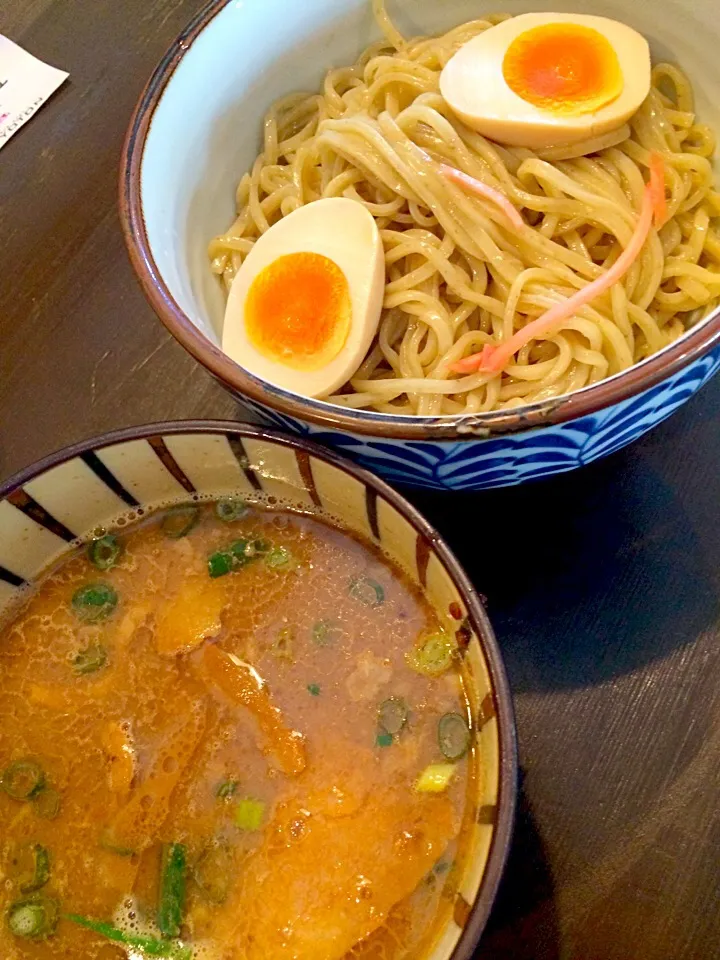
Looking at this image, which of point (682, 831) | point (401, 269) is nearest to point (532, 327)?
point (401, 269)

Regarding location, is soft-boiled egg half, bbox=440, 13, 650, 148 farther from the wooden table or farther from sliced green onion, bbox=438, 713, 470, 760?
sliced green onion, bbox=438, 713, 470, 760

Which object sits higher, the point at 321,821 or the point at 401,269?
the point at 401,269

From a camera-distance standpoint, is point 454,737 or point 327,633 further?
point 327,633

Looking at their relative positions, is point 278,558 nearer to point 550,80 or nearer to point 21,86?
point 550,80

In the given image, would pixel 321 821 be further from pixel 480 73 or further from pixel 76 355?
pixel 480 73

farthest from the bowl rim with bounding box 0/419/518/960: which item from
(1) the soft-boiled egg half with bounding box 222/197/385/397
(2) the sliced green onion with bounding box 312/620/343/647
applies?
(2) the sliced green onion with bounding box 312/620/343/647

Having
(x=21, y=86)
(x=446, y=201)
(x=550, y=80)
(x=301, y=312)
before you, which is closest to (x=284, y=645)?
(x=301, y=312)

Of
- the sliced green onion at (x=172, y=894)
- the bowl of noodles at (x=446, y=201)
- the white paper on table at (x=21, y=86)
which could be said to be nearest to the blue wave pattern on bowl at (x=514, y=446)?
the bowl of noodles at (x=446, y=201)
